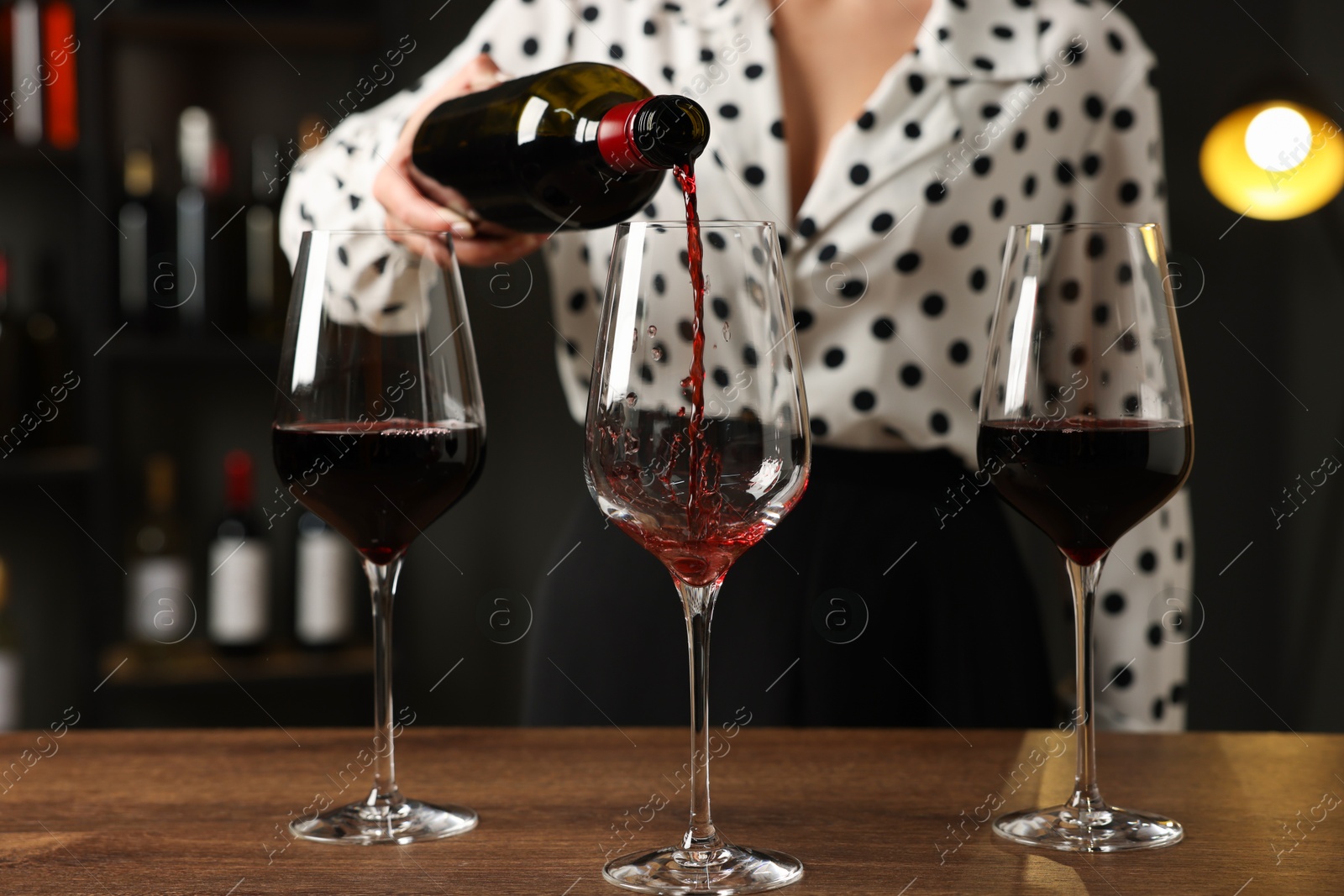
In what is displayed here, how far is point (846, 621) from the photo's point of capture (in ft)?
3.72

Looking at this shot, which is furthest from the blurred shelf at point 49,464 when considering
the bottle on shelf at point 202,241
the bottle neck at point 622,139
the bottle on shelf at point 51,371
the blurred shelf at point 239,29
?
the bottle neck at point 622,139

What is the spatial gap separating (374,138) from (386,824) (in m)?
0.69

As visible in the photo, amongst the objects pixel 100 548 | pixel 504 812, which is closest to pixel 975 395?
pixel 504 812

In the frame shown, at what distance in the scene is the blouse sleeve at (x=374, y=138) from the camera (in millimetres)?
1115

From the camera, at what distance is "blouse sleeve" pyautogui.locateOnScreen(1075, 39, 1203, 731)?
117 centimetres

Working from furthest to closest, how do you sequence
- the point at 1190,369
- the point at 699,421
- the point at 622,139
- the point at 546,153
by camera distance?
the point at 1190,369 < the point at 546,153 < the point at 622,139 < the point at 699,421

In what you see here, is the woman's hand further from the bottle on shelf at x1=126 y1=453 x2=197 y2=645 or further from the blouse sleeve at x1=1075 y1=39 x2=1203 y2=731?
the bottle on shelf at x1=126 y1=453 x2=197 y2=645

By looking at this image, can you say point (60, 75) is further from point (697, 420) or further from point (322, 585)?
point (697, 420)

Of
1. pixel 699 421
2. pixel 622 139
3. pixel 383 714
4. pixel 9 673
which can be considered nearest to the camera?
pixel 699 421

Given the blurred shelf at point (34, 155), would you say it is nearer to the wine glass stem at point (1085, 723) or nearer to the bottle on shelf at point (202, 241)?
the bottle on shelf at point (202, 241)

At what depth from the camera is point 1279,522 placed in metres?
2.18

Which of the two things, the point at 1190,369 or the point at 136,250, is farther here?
the point at 1190,369

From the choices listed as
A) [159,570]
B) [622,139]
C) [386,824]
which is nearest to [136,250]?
[159,570]

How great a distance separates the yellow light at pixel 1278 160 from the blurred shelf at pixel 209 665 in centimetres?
154
